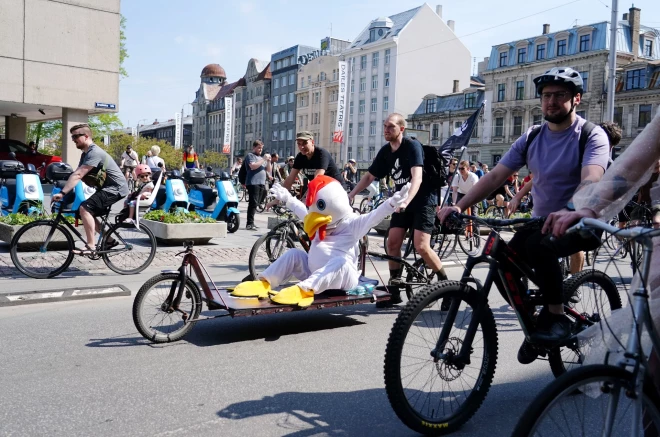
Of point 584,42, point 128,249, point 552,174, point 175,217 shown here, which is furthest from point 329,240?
point 584,42

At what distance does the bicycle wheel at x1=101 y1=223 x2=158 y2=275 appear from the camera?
27.8 ft

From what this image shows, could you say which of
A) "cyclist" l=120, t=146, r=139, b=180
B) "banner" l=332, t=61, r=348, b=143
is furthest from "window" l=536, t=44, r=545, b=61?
"cyclist" l=120, t=146, r=139, b=180

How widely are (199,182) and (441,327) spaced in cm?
1079

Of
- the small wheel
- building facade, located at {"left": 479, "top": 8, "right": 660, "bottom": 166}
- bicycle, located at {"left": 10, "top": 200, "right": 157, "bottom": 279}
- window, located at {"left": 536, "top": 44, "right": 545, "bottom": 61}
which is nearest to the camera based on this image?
bicycle, located at {"left": 10, "top": 200, "right": 157, "bottom": 279}

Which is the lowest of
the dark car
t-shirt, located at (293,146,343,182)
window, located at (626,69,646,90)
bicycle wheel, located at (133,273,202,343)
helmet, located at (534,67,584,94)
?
bicycle wheel, located at (133,273,202,343)

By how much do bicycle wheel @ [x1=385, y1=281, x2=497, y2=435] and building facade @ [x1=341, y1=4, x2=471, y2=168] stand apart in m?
68.3

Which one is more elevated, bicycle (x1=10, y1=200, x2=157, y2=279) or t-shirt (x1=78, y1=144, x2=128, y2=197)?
t-shirt (x1=78, y1=144, x2=128, y2=197)

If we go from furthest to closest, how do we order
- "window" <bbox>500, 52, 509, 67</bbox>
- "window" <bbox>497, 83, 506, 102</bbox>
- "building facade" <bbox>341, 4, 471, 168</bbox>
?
"building facade" <bbox>341, 4, 471, 168</bbox> → "window" <bbox>500, 52, 509, 67</bbox> → "window" <bbox>497, 83, 506, 102</bbox>

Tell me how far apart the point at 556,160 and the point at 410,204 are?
2.60m

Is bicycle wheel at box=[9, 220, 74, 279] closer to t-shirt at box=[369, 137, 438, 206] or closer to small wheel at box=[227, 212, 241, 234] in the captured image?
t-shirt at box=[369, 137, 438, 206]

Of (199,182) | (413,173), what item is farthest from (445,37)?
(413,173)

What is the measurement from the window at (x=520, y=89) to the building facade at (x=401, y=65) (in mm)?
14930

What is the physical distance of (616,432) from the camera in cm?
229

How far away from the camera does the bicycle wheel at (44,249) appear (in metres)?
7.99
